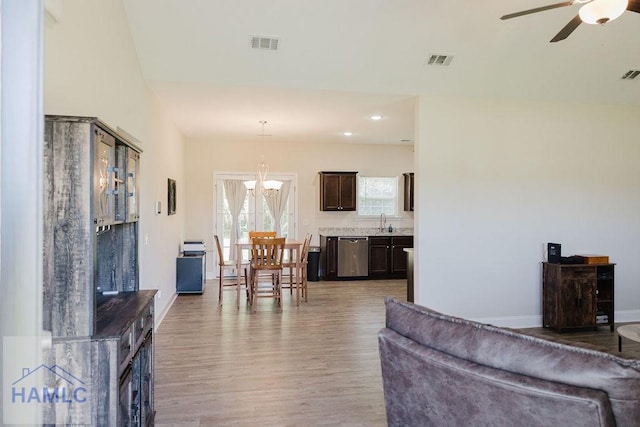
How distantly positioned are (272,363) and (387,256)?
4597mm

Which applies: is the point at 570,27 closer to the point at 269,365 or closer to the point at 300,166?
the point at 269,365

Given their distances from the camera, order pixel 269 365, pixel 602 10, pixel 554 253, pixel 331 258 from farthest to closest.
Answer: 1. pixel 331 258
2. pixel 554 253
3. pixel 269 365
4. pixel 602 10

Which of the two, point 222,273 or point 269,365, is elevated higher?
point 222,273

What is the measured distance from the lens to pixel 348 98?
4.65 meters

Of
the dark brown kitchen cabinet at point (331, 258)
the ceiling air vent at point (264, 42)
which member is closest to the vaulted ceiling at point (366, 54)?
the ceiling air vent at point (264, 42)

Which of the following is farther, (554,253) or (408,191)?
(408,191)

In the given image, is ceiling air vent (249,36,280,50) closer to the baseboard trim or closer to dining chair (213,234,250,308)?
dining chair (213,234,250,308)

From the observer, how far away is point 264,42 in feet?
12.2

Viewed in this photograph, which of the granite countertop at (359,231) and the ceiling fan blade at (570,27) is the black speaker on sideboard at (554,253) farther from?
the granite countertop at (359,231)

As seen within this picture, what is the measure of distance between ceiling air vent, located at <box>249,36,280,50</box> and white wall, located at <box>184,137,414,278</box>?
13.5ft

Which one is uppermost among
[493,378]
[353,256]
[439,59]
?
[439,59]

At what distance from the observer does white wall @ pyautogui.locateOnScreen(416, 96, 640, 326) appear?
4.56 m

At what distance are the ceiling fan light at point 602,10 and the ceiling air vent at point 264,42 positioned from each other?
2.46 meters

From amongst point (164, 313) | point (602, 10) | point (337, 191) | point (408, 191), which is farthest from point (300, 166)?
point (602, 10)
